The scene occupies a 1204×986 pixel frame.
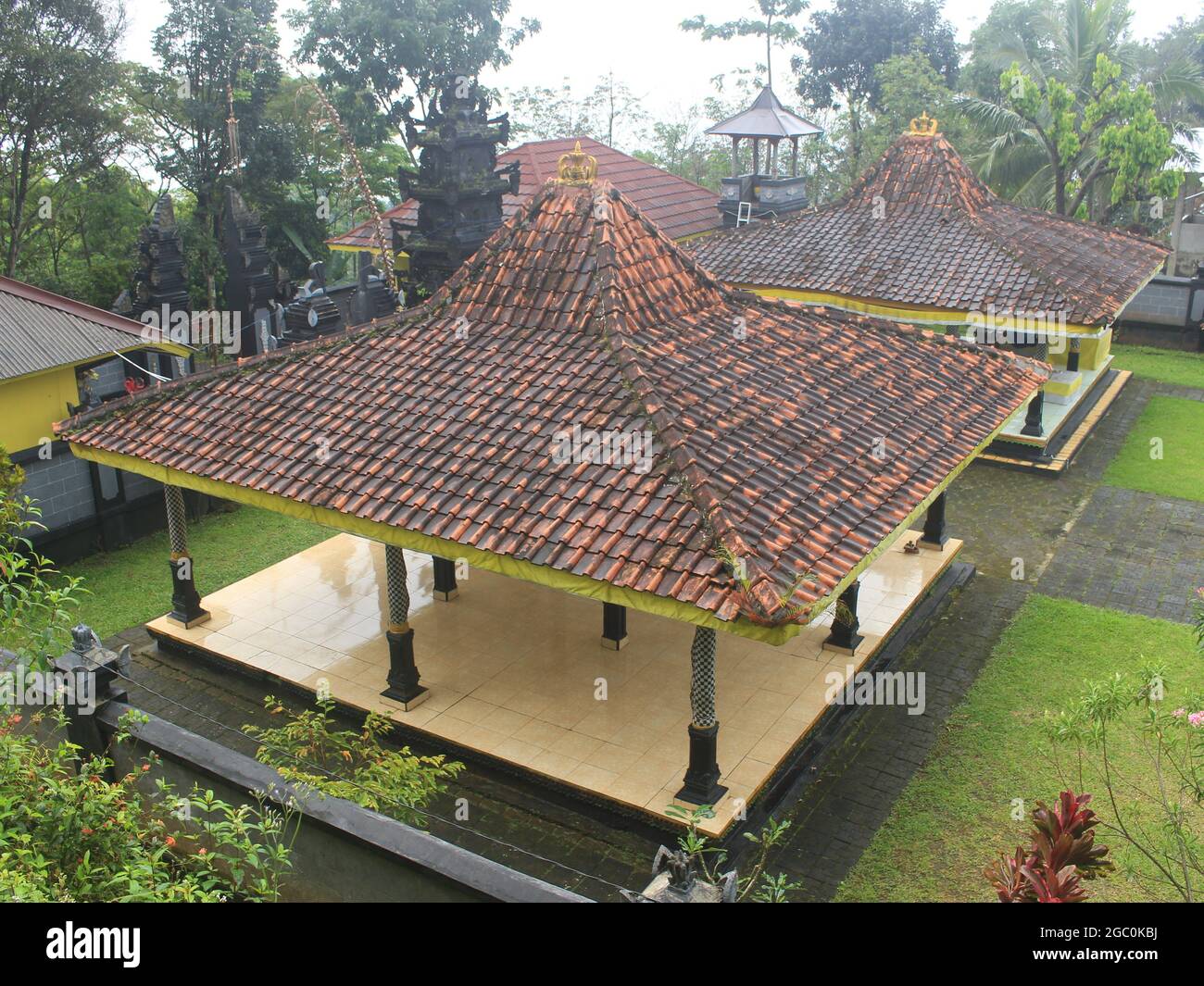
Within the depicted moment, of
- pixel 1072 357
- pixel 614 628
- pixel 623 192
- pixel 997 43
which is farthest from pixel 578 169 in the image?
pixel 997 43

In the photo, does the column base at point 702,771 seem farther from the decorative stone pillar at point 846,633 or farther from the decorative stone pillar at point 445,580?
the decorative stone pillar at point 445,580

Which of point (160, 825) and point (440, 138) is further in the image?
point (440, 138)

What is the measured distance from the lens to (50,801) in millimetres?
7102

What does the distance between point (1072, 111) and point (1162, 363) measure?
28.5 feet

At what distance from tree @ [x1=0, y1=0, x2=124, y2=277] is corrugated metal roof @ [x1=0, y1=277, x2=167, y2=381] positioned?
8.16 m

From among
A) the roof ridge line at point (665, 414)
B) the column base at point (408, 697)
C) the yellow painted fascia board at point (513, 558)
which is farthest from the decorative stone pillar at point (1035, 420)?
the column base at point (408, 697)

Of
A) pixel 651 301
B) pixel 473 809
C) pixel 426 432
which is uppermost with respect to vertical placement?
pixel 651 301

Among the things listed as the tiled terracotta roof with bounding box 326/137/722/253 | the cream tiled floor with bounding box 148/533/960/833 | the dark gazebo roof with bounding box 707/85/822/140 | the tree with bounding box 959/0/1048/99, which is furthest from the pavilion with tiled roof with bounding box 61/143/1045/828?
the tree with bounding box 959/0/1048/99

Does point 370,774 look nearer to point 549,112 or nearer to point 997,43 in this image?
point 997,43

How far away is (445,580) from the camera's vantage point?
15609 mm

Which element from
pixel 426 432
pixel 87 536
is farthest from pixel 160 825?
pixel 87 536

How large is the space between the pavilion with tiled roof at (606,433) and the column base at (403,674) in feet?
0.07

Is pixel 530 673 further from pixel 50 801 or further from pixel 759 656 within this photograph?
pixel 50 801
